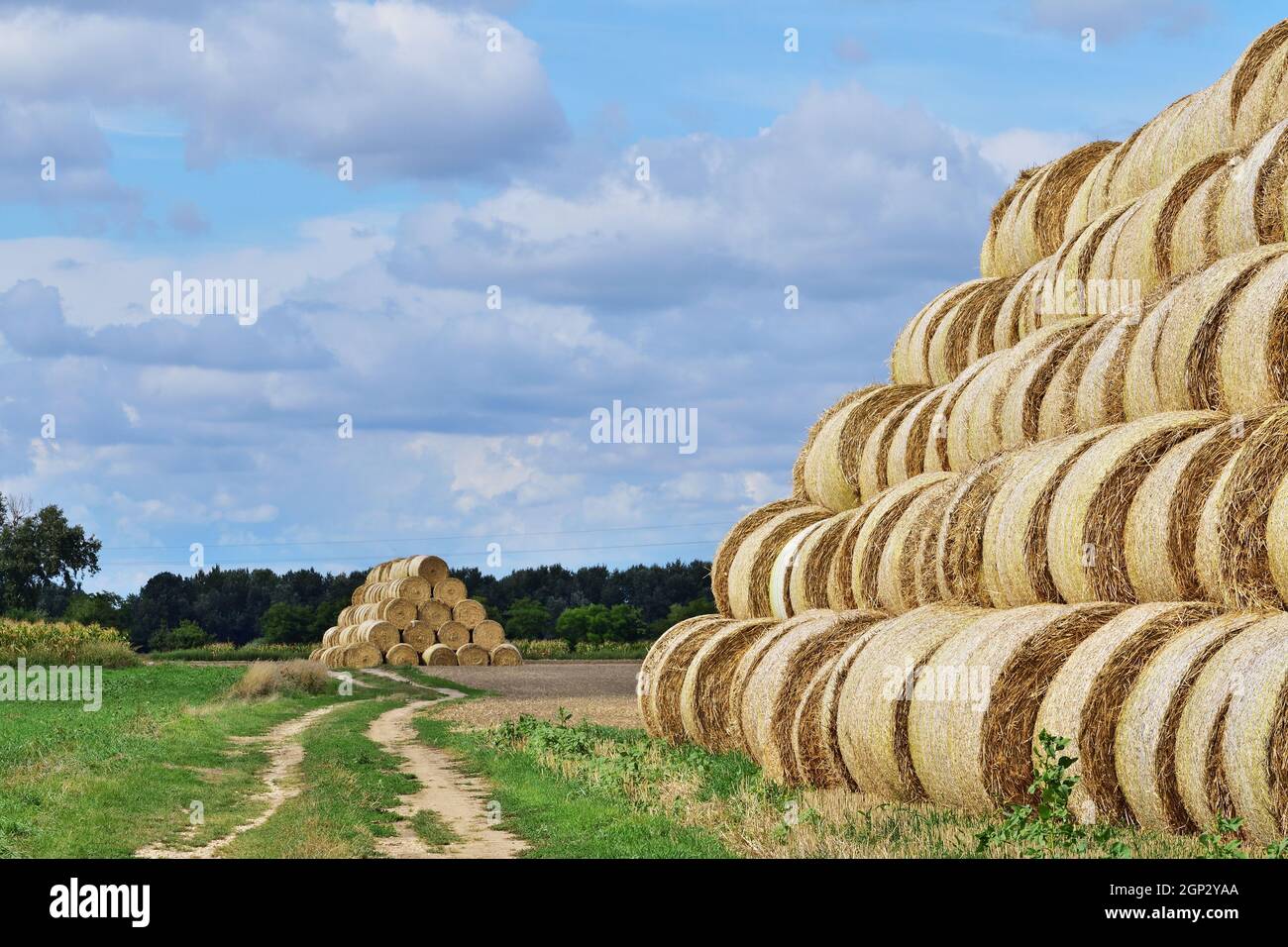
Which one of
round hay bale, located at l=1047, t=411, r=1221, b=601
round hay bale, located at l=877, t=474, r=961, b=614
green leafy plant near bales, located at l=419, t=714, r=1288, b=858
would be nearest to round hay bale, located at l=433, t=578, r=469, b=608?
green leafy plant near bales, located at l=419, t=714, r=1288, b=858

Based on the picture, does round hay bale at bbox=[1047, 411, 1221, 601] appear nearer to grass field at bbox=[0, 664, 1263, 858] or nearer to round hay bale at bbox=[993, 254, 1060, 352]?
grass field at bbox=[0, 664, 1263, 858]

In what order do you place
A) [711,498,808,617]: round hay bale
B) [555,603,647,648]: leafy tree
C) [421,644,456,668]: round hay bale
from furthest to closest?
1. [555,603,647,648]: leafy tree
2. [421,644,456,668]: round hay bale
3. [711,498,808,617]: round hay bale

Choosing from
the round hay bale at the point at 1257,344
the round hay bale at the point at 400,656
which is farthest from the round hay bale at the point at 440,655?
the round hay bale at the point at 1257,344

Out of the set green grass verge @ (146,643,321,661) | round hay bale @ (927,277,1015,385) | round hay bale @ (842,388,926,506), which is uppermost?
round hay bale @ (927,277,1015,385)

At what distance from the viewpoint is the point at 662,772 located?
15.2 meters

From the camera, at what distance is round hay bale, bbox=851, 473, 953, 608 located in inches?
585

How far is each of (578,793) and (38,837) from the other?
17.1 ft

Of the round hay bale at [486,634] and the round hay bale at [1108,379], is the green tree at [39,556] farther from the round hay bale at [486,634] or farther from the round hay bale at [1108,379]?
the round hay bale at [1108,379]

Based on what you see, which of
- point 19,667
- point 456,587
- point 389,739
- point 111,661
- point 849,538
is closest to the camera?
point 849,538

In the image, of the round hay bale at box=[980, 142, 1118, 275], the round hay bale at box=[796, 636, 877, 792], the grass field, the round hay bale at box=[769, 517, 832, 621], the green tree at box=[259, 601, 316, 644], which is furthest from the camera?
the green tree at box=[259, 601, 316, 644]

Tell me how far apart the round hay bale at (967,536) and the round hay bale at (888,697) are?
0.27 meters

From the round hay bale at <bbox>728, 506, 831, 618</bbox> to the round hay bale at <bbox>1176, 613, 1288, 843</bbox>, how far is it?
9590 mm
